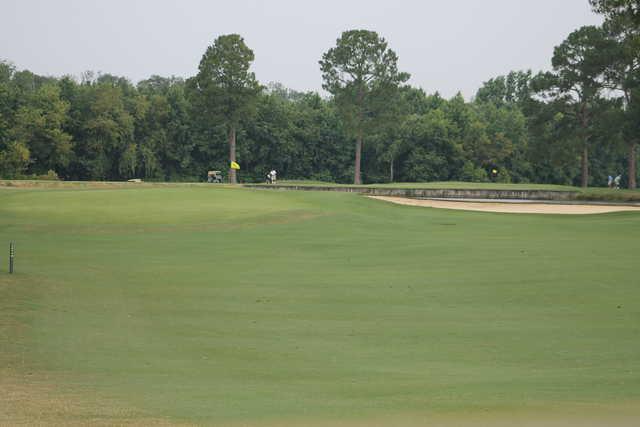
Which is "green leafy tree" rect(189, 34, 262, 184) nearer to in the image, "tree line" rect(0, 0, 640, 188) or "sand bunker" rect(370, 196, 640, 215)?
"tree line" rect(0, 0, 640, 188)

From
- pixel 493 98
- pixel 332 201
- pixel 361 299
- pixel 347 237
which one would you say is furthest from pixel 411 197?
pixel 493 98

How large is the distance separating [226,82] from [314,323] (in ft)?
220

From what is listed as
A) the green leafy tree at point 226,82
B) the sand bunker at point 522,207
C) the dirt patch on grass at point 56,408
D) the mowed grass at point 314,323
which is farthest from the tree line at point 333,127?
the dirt patch on grass at point 56,408

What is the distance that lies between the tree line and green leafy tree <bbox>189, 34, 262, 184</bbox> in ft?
0.37

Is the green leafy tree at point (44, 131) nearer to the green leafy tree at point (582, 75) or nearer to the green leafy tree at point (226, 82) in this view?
the green leafy tree at point (226, 82)

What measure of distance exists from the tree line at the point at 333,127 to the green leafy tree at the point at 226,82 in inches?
4.4

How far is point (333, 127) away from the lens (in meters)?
98.9

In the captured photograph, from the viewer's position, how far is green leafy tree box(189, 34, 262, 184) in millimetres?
76938

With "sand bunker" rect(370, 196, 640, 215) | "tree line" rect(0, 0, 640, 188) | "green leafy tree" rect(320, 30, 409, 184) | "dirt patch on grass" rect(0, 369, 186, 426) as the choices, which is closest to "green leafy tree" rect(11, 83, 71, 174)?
"tree line" rect(0, 0, 640, 188)

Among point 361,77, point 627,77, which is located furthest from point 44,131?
point 627,77

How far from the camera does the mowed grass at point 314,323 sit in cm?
816

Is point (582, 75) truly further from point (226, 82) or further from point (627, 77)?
point (226, 82)

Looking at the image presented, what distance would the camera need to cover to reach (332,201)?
40.6 meters

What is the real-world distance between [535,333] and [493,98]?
141m
